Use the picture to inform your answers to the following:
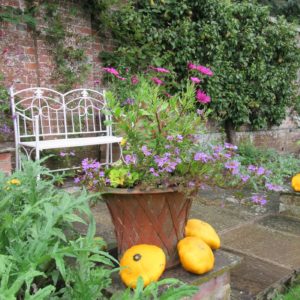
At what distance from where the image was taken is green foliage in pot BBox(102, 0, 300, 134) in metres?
4.91

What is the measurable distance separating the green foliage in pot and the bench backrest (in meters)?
0.64

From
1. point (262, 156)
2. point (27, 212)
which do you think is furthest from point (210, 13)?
point (27, 212)

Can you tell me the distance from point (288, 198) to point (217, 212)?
23.8 inches

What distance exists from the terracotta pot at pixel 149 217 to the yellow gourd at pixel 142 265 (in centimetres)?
8

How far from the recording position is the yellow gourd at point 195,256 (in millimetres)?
1494

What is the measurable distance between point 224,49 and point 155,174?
484 centimetres

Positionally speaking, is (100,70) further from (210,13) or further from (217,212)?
(217,212)

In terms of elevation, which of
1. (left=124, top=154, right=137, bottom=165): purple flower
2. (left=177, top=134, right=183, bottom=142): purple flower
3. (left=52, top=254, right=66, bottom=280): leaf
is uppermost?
(left=177, top=134, right=183, bottom=142): purple flower

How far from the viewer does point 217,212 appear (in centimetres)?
325

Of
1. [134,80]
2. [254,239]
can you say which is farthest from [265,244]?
[134,80]

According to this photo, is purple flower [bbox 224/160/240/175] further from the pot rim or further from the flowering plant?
the pot rim

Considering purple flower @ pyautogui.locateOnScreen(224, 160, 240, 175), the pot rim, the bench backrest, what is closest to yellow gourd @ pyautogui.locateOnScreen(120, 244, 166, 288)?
the pot rim

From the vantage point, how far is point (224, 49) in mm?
5867

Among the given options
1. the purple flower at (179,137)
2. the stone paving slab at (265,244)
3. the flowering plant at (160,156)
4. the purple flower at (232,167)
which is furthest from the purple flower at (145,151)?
the stone paving slab at (265,244)
